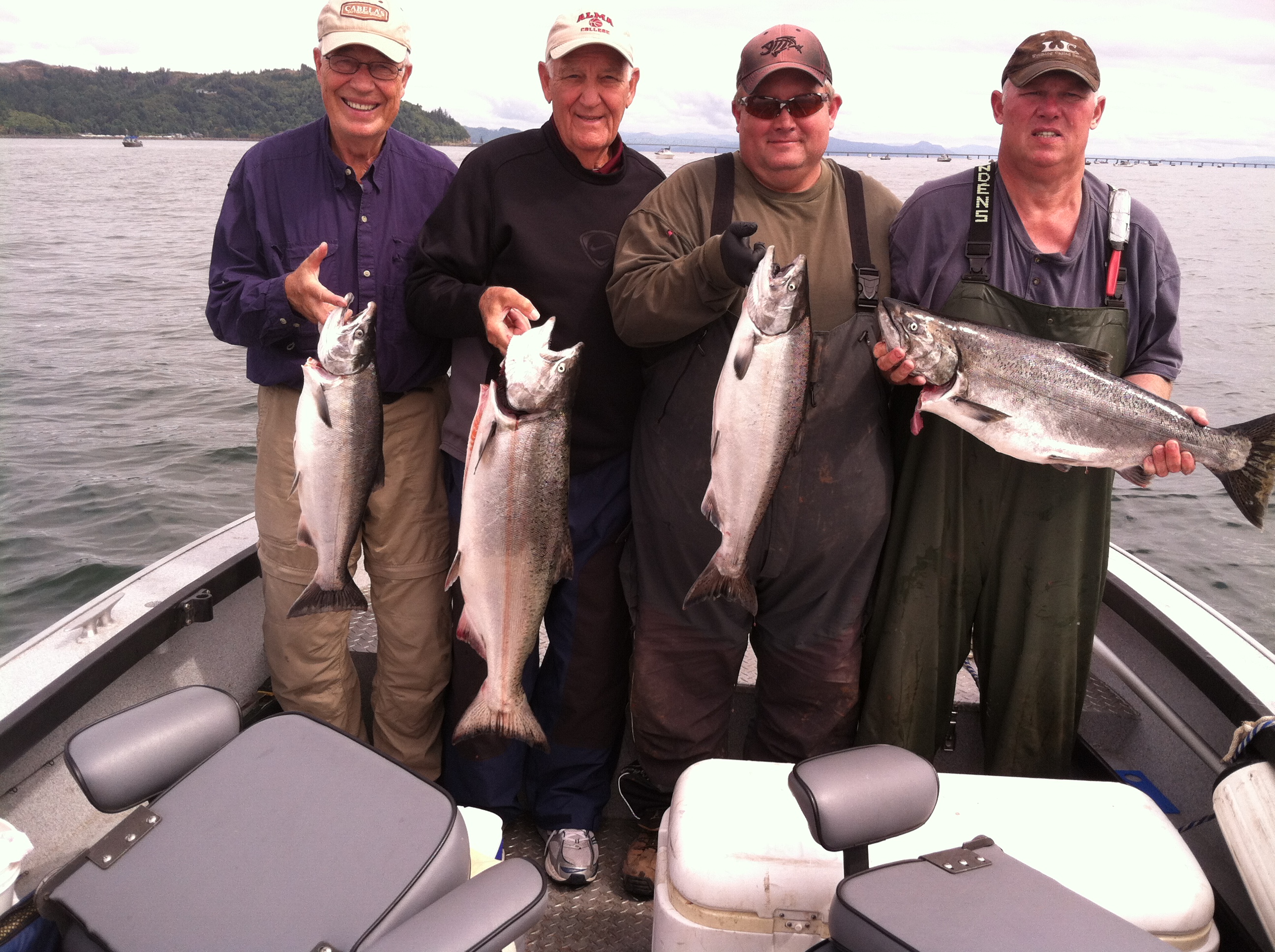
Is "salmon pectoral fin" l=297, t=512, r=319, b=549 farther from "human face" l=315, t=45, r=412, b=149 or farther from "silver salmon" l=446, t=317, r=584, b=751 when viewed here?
"human face" l=315, t=45, r=412, b=149

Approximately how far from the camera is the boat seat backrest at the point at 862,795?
2102 millimetres

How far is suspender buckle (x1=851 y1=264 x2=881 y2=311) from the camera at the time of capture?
10.9 feet

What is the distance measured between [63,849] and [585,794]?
186 centimetres

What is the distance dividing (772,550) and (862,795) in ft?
4.51

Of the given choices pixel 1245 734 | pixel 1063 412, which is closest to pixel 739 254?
pixel 1063 412

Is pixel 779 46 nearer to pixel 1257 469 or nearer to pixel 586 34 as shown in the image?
pixel 586 34

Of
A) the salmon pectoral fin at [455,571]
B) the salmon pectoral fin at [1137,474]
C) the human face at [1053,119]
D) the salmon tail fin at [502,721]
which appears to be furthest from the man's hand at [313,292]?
the salmon pectoral fin at [1137,474]

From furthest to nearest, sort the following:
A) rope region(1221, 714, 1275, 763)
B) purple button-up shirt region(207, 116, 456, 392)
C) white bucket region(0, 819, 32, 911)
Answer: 1. purple button-up shirt region(207, 116, 456, 392)
2. rope region(1221, 714, 1275, 763)
3. white bucket region(0, 819, 32, 911)

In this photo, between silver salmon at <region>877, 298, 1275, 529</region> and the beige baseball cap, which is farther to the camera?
the beige baseball cap

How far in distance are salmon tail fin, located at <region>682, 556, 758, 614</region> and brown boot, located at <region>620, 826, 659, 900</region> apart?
103cm

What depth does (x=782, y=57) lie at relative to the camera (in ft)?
10.7

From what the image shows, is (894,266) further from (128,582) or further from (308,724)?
(128,582)

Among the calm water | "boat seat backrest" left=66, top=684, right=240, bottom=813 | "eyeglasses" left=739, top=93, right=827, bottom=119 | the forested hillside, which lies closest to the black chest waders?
"eyeglasses" left=739, top=93, right=827, bottom=119

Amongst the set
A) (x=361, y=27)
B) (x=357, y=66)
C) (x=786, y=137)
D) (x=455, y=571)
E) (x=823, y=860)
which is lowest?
(x=823, y=860)
